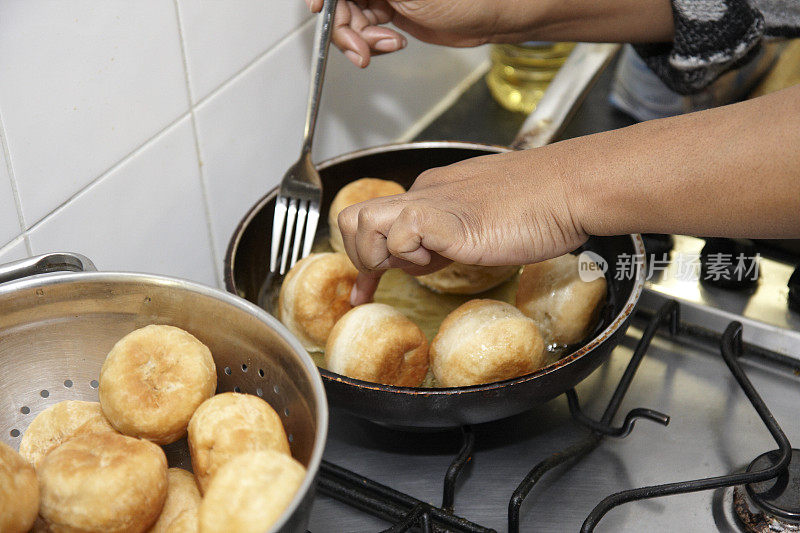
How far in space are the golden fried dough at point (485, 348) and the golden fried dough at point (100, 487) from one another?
11.7 inches

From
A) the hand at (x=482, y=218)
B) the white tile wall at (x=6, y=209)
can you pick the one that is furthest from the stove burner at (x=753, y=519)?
the white tile wall at (x=6, y=209)

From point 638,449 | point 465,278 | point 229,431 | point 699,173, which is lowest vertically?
point 638,449

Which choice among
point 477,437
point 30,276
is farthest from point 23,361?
point 477,437

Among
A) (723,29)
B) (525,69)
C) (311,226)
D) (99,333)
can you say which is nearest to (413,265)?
(311,226)

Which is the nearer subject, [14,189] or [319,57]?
[14,189]

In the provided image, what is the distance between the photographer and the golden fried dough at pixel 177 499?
525mm

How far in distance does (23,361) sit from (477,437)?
447 mm

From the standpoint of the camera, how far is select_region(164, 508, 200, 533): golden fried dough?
0.51 metres

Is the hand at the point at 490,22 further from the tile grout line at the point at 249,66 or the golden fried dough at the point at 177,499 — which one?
the golden fried dough at the point at 177,499

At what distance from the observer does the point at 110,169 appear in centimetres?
76

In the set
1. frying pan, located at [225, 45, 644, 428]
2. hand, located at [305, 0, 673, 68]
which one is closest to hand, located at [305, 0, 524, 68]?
hand, located at [305, 0, 673, 68]

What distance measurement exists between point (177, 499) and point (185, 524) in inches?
1.2

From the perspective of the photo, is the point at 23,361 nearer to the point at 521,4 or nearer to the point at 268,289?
the point at 268,289

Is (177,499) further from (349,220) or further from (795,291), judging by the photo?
(795,291)
